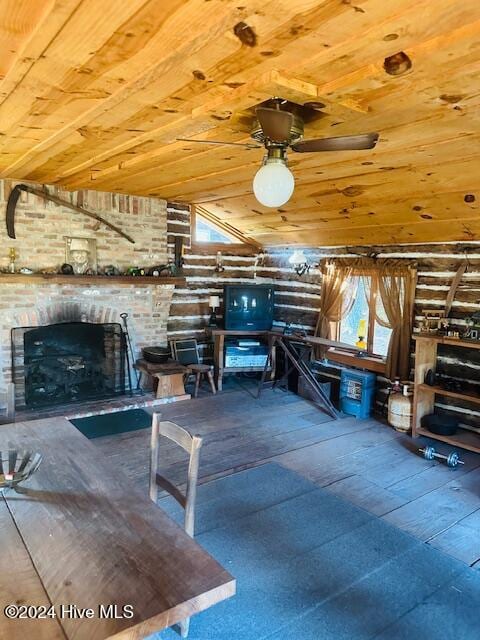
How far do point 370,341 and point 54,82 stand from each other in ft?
15.2

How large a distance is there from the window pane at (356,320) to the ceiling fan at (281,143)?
3621mm

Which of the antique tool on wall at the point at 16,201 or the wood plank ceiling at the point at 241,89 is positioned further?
Answer: the antique tool on wall at the point at 16,201

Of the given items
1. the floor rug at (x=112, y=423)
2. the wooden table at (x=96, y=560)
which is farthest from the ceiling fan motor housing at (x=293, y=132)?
the floor rug at (x=112, y=423)

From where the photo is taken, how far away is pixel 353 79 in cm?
212

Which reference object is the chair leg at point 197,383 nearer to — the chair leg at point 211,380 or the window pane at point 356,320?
the chair leg at point 211,380

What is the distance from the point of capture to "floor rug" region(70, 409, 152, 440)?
15.5ft

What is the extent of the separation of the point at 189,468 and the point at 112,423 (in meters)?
3.18

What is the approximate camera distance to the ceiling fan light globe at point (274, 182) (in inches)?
93.8

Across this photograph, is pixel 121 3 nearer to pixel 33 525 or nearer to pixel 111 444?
pixel 33 525

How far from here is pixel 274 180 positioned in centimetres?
238

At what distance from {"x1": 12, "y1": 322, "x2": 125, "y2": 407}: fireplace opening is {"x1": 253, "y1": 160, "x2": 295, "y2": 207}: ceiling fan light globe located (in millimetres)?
3879

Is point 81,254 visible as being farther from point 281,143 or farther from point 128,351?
point 281,143

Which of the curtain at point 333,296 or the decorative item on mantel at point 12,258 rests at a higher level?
the decorative item on mantel at point 12,258

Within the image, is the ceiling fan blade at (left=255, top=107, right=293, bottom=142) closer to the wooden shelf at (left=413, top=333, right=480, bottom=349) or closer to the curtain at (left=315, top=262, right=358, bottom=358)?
the wooden shelf at (left=413, top=333, right=480, bottom=349)
